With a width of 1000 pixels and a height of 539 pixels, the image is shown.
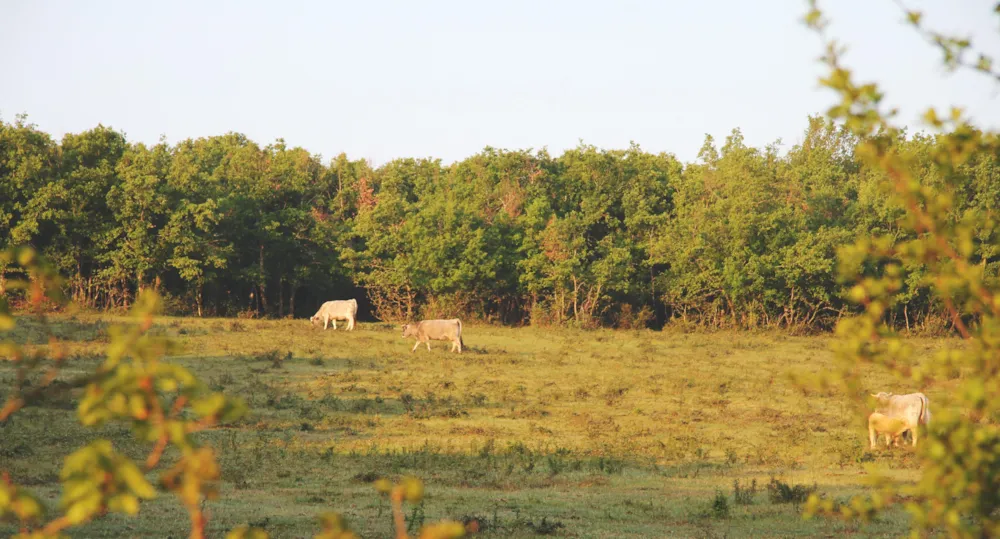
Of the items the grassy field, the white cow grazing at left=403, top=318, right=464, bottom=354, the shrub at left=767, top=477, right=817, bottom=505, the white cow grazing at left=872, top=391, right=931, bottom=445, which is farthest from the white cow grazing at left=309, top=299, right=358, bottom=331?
the shrub at left=767, top=477, right=817, bottom=505

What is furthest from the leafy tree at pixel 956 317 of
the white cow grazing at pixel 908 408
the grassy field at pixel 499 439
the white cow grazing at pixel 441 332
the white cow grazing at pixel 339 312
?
the white cow grazing at pixel 339 312

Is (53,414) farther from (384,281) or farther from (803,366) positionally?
(384,281)

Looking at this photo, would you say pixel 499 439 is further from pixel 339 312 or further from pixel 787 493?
pixel 339 312

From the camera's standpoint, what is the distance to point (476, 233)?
41406mm

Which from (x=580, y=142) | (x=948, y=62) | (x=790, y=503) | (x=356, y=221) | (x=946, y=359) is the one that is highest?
(x=580, y=142)

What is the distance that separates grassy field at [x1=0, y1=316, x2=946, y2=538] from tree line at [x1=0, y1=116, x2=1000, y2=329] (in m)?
9.23

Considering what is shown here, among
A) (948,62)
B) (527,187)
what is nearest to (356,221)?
(527,187)

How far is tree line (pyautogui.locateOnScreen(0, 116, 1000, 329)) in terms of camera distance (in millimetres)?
37469

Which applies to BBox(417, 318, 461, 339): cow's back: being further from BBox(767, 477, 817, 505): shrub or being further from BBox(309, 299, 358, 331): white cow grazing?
BBox(767, 477, 817, 505): shrub

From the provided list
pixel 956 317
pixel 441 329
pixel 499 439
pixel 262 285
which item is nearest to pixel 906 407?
pixel 499 439

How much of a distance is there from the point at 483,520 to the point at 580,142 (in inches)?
1466

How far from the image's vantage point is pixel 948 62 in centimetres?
370

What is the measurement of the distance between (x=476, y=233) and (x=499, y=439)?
2505 centimetres

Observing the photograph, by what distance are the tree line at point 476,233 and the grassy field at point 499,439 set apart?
923 cm
